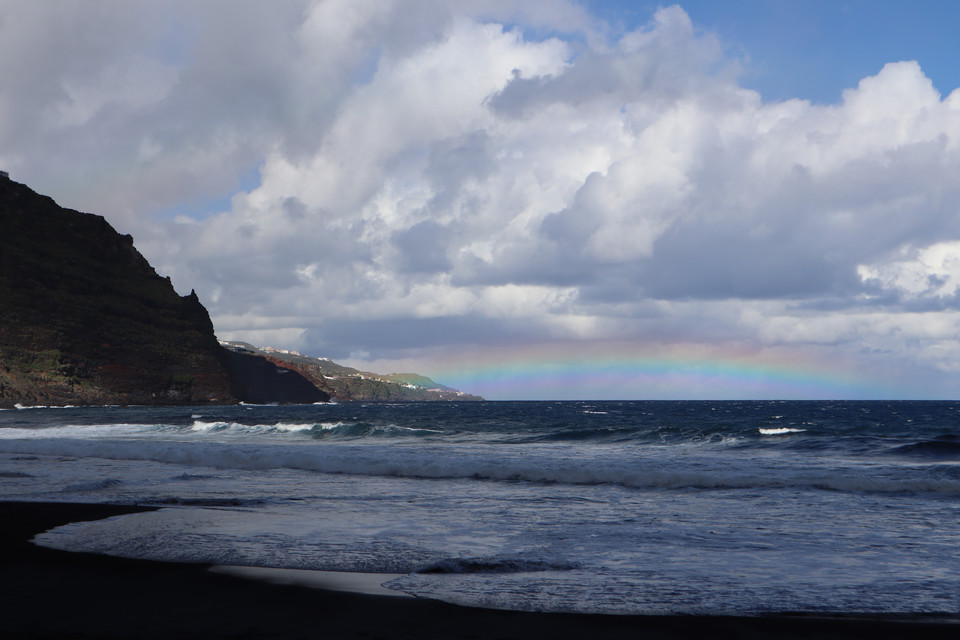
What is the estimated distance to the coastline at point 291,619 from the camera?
5.53m

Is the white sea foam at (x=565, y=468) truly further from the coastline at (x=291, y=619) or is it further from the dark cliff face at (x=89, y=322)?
the dark cliff face at (x=89, y=322)

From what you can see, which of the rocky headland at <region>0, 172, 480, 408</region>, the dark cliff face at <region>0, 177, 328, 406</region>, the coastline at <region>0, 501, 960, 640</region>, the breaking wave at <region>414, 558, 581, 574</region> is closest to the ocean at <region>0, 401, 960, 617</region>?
the breaking wave at <region>414, 558, 581, 574</region>

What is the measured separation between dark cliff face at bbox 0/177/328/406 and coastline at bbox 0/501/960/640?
10923cm

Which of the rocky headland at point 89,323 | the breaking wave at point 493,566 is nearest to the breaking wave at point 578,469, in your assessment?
the breaking wave at point 493,566

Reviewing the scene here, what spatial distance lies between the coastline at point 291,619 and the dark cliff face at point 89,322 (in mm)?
109226

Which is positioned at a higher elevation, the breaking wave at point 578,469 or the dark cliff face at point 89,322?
the dark cliff face at point 89,322

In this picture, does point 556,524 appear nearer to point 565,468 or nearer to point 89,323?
point 565,468

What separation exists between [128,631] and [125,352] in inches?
4756

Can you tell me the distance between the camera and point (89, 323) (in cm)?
11006

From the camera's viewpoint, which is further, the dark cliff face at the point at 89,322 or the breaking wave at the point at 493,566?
the dark cliff face at the point at 89,322

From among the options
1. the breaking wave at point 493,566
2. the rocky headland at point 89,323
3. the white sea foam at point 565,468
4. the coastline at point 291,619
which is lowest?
the white sea foam at point 565,468

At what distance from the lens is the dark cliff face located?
102500mm

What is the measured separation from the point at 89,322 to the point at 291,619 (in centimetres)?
12055

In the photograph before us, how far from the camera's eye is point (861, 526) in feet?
37.8
